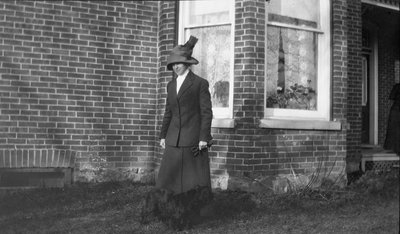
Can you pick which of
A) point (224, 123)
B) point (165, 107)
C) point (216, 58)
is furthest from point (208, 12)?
point (165, 107)

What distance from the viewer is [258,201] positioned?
6.44 metres

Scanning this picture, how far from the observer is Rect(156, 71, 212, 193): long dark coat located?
5020 mm

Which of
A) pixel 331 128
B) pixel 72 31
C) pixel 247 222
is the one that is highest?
pixel 72 31

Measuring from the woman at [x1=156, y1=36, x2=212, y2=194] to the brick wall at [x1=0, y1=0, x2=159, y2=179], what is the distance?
2.50m

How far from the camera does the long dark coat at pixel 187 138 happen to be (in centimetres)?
502

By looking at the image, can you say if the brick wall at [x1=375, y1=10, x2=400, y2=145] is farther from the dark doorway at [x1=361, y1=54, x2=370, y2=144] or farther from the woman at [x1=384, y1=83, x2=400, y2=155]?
the woman at [x1=384, y1=83, x2=400, y2=155]

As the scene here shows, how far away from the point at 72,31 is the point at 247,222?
3.82 m

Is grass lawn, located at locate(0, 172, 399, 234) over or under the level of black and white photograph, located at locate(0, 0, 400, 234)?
under

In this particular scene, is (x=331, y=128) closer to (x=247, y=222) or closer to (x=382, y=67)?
(x=247, y=222)

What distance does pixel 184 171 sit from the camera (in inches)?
198

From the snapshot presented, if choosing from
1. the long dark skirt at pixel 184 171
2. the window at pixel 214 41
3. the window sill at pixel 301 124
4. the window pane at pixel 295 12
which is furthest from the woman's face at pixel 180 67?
the window pane at pixel 295 12

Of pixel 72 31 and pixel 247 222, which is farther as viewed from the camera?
pixel 72 31

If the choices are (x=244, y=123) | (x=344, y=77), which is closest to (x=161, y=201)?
(x=244, y=123)

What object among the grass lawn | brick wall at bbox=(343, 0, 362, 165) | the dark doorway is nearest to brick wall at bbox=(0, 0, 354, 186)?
the grass lawn
